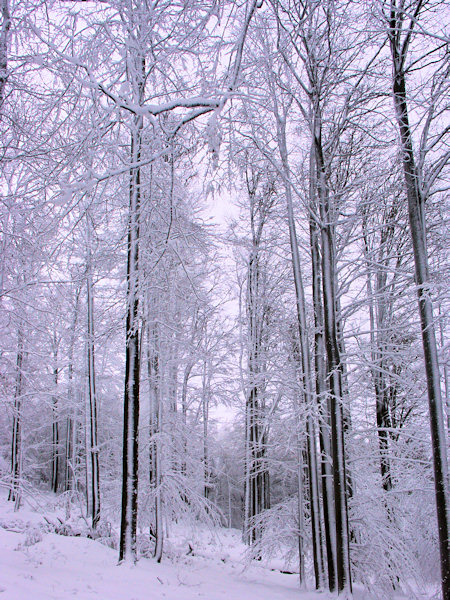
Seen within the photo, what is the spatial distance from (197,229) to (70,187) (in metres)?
4.43

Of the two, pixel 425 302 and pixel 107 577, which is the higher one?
pixel 425 302

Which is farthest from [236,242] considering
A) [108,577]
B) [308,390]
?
[108,577]

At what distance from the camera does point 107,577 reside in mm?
5566

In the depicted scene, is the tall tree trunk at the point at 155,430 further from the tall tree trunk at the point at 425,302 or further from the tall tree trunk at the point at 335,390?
the tall tree trunk at the point at 425,302

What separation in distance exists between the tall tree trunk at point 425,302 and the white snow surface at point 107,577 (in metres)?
3.15

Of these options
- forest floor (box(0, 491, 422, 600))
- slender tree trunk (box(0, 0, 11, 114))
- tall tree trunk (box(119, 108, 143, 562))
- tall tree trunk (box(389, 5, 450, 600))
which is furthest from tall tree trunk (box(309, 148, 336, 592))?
slender tree trunk (box(0, 0, 11, 114))

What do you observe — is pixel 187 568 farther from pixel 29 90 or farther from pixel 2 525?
pixel 29 90

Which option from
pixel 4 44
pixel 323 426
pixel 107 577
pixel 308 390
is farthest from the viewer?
pixel 308 390

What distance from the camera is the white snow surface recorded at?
470 centimetres

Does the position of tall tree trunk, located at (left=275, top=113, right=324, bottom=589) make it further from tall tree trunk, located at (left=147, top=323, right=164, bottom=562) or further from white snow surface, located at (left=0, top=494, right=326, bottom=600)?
tall tree trunk, located at (left=147, top=323, right=164, bottom=562)

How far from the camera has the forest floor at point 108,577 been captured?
4.71m

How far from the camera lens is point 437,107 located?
4.80 m

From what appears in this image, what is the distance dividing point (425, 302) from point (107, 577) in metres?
5.49

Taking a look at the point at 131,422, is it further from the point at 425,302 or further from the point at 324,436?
the point at 425,302
